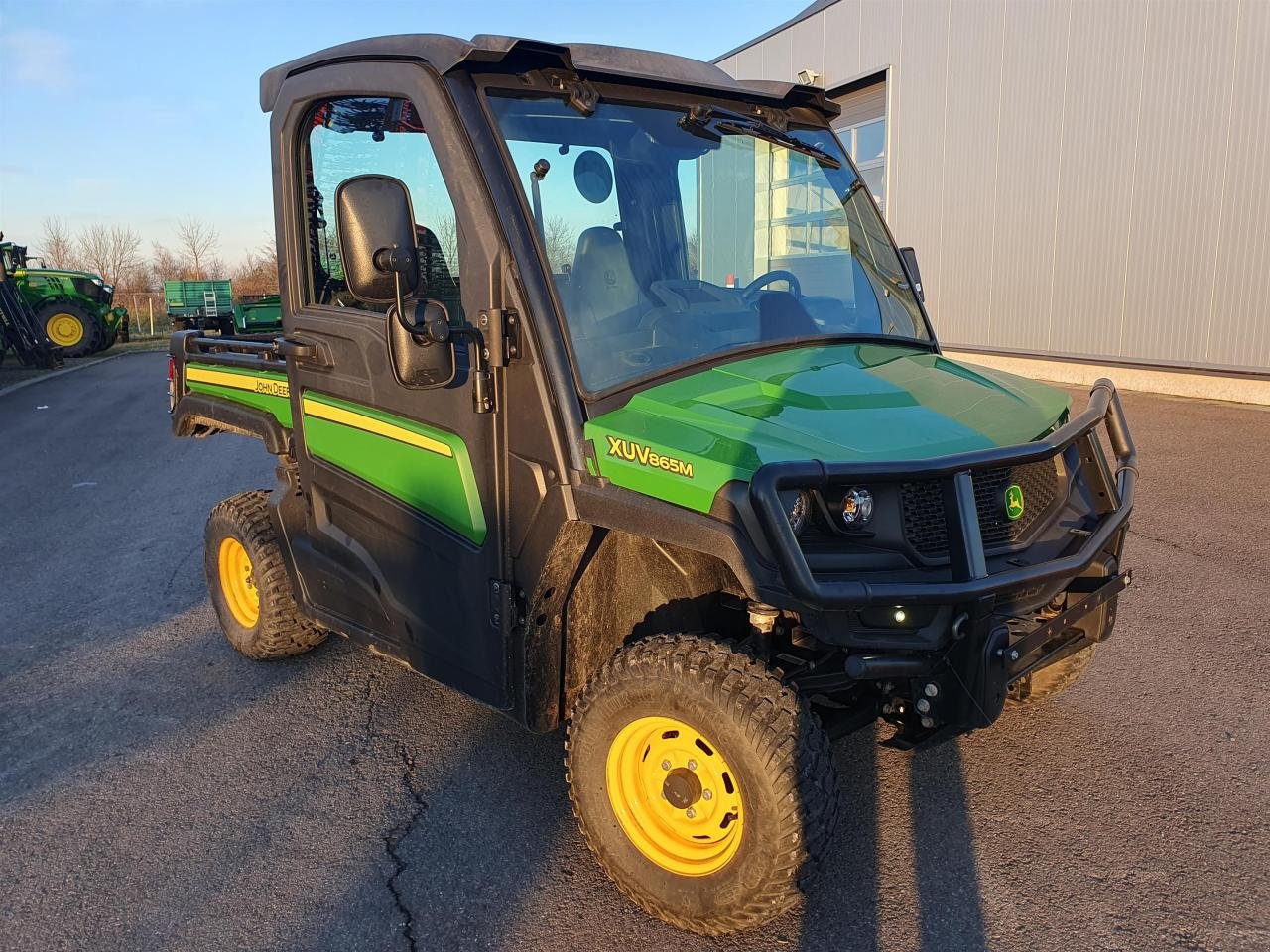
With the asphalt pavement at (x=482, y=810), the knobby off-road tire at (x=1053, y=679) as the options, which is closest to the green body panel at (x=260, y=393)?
the asphalt pavement at (x=482, y=810)

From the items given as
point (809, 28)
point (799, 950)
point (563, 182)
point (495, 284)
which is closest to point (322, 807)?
point (799, 950)

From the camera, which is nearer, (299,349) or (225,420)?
(299,349)

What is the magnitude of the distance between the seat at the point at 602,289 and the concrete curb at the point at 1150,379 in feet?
25.8

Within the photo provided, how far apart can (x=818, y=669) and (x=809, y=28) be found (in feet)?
55.6

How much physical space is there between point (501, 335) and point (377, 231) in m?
0.45

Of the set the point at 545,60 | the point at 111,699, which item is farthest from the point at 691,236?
the point at 111,699

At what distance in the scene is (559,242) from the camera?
2988 millimetres

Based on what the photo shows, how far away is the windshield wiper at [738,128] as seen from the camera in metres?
3.31

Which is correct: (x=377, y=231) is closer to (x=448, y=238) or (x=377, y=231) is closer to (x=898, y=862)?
(x=448, y=238)

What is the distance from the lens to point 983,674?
2553 mm

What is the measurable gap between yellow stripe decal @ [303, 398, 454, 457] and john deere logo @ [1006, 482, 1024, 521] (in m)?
1.68

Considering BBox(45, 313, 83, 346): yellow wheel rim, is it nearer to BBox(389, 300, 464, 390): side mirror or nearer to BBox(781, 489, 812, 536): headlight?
BBox(389, 300, 464, 390): side mirror

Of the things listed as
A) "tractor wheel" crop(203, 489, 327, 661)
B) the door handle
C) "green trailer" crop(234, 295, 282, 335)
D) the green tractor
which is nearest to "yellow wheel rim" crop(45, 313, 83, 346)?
the green tractor

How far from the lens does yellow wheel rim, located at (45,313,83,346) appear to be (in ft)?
74.9
